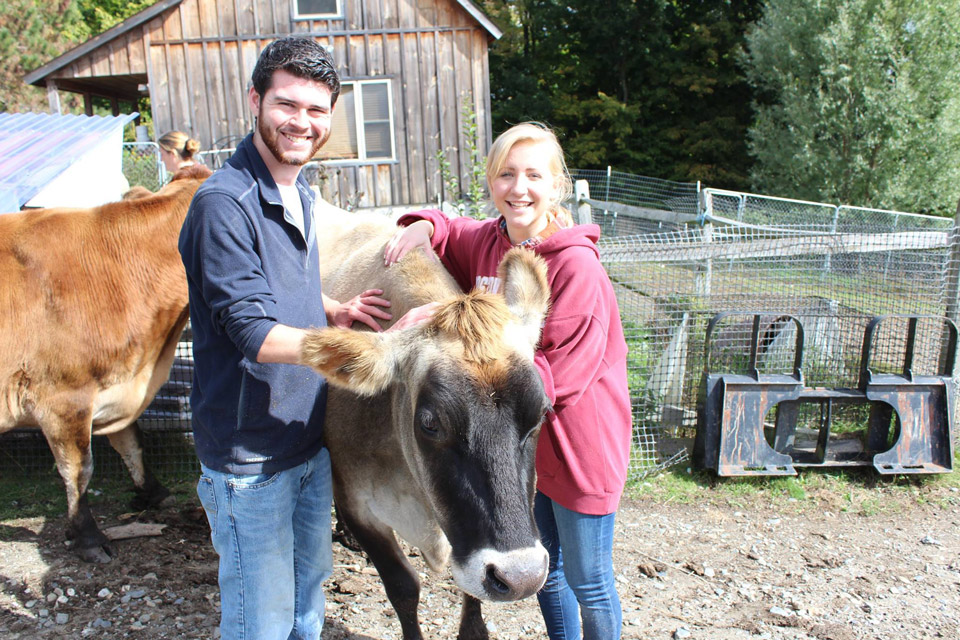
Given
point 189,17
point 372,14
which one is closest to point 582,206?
point 372,14

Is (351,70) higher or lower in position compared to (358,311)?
higher

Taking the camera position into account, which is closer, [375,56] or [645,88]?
[375,56]

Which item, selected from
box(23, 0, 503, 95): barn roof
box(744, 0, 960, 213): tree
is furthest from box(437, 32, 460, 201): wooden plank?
box(744, 0, 960, 213): tree

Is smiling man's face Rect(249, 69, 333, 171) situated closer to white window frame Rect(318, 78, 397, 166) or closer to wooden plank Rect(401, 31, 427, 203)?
white window frame Rect(318, 78, 397, 166)

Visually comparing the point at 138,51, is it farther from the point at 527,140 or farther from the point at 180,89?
the point at 527,140

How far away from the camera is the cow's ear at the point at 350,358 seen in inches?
81.1

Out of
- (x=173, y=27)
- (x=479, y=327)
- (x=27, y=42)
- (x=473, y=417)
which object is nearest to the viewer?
(x=473, y=417)

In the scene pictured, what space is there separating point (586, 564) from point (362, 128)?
489 inches

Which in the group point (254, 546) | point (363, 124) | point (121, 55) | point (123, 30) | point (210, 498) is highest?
point (123, 30)

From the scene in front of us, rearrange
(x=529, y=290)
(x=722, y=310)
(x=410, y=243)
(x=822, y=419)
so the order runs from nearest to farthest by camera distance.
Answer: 1. (x=529, y=290)
2. (x=410, y=243)
3. (x=822, y=419)
4. (x=722, y=310)

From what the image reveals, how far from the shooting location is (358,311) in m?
2.82

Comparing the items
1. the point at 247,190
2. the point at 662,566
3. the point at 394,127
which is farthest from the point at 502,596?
the point at 394,127

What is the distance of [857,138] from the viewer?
16438 mm

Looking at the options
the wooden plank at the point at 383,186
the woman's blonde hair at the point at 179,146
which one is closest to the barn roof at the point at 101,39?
the wooden plank at the point at 383,186
